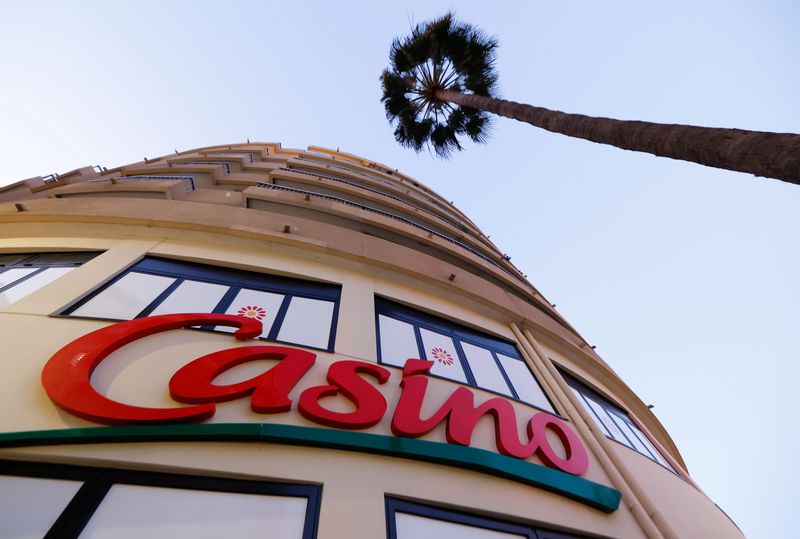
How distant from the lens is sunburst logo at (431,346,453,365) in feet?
23.0

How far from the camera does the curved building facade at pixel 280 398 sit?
3.61 meters

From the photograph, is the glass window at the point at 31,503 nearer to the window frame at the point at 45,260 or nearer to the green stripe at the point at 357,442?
the green stripe at the point at 357,442

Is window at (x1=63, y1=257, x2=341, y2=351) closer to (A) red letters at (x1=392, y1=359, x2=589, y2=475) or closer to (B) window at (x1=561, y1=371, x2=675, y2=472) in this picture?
(A) red letters at (x1=392, y1=359, x2=589, y2=475)

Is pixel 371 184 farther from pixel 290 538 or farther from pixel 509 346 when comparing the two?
pixel 290 538

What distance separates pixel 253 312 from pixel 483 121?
10.1 metres

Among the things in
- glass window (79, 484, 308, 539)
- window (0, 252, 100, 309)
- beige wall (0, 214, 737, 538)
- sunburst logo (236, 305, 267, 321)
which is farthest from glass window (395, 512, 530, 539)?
window (0, 252, 100, 309)

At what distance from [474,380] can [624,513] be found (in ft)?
8.93

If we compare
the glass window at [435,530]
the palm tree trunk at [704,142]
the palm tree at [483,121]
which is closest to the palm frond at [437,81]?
the palm tree at [483,121]

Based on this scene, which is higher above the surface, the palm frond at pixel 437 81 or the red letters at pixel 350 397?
the palm frond at pixel 437 81

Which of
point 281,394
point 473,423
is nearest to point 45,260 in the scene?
point 281,394

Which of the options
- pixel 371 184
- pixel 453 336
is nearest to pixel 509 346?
pixel 453 336

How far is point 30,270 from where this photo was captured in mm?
7070

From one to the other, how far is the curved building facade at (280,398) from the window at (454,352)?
48mm

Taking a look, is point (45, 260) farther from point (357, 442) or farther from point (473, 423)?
point (473, 423)
